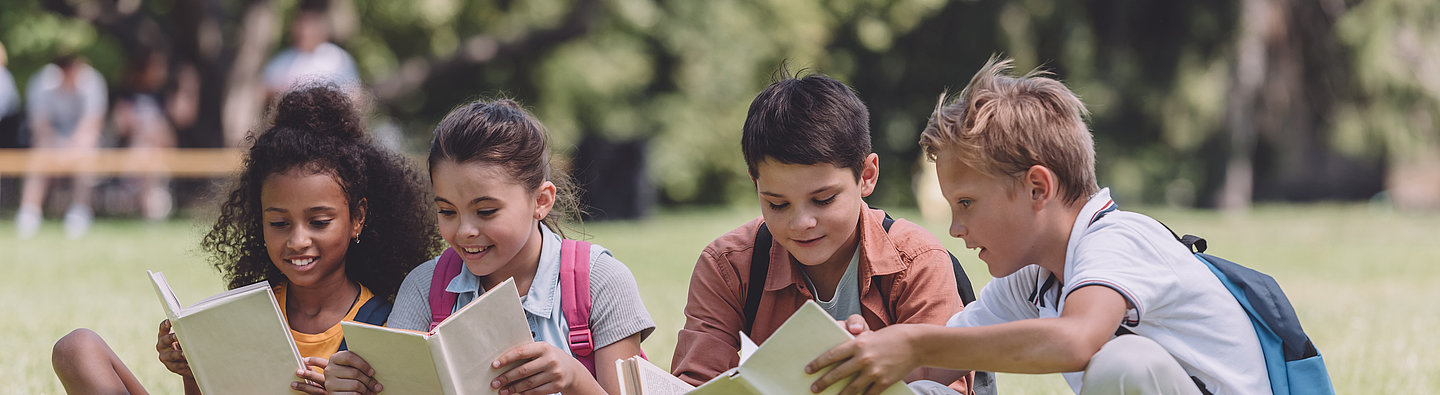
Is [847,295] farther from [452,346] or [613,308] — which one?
[452,346]

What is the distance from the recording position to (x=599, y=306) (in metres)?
2.98

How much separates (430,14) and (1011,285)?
14293 mm

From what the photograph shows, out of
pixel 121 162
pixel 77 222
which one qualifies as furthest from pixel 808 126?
pixel 121 162

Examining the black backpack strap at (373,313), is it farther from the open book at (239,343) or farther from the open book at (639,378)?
the open book at (639,378)

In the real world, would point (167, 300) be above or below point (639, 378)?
above

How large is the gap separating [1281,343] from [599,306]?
4.85 ft

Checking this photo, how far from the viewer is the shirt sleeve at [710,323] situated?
2932mm

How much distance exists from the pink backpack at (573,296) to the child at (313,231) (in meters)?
0.28

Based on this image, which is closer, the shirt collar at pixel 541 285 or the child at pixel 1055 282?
the child at pixel 1055 282

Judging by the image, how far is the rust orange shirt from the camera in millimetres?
2916

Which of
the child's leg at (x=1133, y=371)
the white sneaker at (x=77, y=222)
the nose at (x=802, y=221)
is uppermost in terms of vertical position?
the white sneaker at (x=77, y=222)

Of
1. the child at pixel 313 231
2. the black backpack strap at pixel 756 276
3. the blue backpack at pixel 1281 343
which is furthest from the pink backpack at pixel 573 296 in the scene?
the blue backpack at pixel 1281 343

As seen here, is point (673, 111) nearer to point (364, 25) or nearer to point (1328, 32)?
point (364, 25)

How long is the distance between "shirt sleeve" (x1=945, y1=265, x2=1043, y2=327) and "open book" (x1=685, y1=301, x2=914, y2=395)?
21.2 inches
